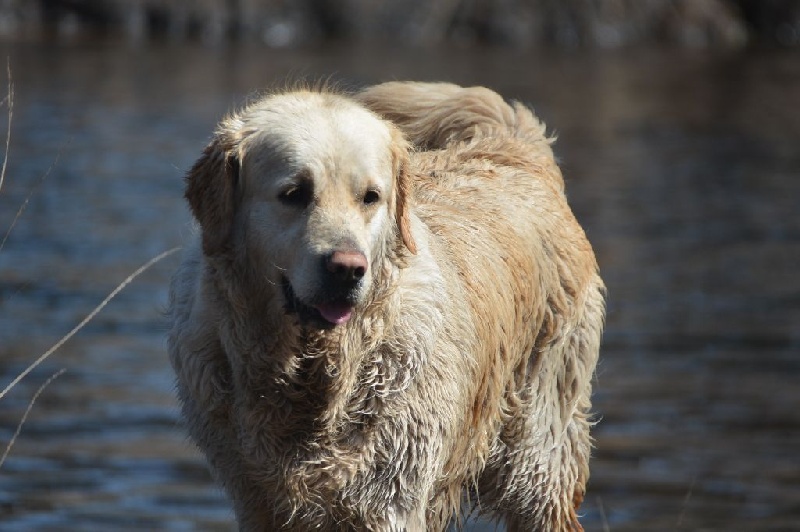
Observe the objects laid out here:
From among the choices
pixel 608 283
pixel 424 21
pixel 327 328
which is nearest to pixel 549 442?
pixel 327 328

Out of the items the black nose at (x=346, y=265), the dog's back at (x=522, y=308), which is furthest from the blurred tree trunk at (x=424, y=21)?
the black nose at (x=346, y=265)

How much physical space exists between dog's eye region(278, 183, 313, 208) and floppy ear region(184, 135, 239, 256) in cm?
23

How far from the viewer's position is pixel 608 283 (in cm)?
1520

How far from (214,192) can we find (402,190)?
69 cm

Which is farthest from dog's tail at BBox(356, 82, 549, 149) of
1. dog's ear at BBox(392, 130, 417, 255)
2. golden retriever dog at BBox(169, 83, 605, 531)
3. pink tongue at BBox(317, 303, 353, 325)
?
pink tongue at BBox(317, 303, 353, 325)

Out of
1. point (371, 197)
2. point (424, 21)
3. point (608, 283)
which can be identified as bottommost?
point (424, 21)

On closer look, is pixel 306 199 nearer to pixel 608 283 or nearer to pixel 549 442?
pixel 549 442

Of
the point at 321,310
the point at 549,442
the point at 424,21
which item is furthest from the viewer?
the point at 424,21

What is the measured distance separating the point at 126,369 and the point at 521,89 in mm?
17860

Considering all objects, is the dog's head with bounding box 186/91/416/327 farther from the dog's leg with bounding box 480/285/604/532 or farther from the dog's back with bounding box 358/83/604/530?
the dog's leg with bounding box 480/285/604/532

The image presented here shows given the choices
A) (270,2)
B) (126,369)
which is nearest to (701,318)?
(126,369)

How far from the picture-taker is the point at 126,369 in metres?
12.1

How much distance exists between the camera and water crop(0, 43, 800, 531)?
9883 millimetres

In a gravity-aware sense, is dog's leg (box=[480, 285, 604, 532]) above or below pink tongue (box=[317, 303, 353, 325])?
below
